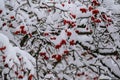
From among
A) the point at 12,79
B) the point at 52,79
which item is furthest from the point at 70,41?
the point at 12,79

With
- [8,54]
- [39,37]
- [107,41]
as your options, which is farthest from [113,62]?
[8,54]

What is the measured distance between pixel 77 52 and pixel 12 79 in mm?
1225

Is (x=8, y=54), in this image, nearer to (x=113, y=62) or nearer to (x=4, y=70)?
(x=4, y=70)

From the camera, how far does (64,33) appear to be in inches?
134

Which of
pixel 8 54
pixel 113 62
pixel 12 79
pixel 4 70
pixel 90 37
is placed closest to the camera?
pixel 8 54

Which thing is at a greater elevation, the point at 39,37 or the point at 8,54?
the point at 8,54

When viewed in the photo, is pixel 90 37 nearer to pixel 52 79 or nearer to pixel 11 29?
pixel 52 79

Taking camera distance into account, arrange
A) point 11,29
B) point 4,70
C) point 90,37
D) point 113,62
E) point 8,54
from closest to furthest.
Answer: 1. point 8,54
2. point 4,70
3. point 11,29
4. point 90,37
5. point 113,62

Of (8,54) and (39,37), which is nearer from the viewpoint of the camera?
(8,54)

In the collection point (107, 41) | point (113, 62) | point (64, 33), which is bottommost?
point (113, 62)

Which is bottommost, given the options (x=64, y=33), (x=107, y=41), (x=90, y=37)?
(x=107, y=41)

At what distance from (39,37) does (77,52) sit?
72cm

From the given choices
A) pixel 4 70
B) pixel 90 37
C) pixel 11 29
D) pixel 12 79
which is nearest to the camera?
pixel 4 70

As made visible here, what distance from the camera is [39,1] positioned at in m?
3.75
